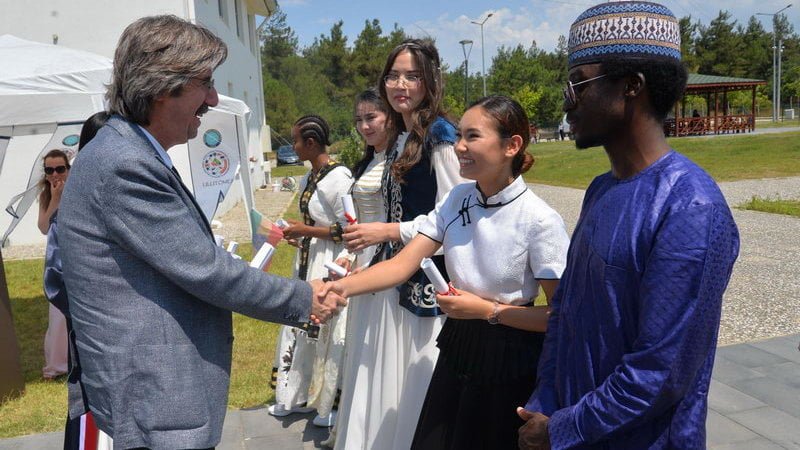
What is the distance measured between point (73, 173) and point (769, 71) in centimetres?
6999

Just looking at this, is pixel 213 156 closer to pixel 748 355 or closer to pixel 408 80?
pixel 408 80

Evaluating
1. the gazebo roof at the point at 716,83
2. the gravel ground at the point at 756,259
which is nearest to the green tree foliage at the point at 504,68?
the gazebo roof at the point at 716,83

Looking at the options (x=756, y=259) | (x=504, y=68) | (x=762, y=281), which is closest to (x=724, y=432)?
(x=762, y=281)

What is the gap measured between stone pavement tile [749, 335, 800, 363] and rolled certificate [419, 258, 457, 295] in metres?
3.96

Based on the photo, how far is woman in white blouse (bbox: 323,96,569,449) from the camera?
213cm

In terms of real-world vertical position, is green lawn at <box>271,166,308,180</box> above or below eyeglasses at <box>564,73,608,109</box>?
below

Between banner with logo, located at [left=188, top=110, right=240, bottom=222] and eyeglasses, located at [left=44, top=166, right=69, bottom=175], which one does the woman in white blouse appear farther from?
banner with logo, located at [left=188, top=110, right=240, bottom=222]

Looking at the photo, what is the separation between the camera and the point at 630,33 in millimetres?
1425

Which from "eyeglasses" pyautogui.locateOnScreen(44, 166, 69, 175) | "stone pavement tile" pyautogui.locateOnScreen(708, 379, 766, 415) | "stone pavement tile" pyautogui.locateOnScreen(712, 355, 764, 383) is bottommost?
"stone pavement tile" pyautogui.locateOnScreen(712, 355, 764, 383)

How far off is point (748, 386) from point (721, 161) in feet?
65.5

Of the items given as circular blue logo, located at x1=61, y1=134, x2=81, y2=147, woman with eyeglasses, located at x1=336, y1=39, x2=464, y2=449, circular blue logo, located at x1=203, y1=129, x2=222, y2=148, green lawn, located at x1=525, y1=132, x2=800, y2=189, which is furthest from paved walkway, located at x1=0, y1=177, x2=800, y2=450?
green lawn, located at x1=525, y1=132, x2=800, y2=189

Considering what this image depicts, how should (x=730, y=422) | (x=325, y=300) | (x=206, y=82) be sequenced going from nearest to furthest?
(x=206, y=82) < (x=325, y=300) < (x=730, y=422)

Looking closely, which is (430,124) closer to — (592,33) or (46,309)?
(592,33)

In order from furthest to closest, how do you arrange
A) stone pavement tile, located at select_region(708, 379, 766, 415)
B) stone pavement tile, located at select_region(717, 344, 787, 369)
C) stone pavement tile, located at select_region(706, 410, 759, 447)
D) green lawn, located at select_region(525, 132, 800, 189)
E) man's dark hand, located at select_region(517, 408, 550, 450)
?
green lawn, located at select_region(525, 132, 800, 189), stone pavement tile, located at select_region(717, 344, 787, 369), stone pavement tile, located at select_region(708, 379, 766, 415), stone pavement tile, located at select_region(706, 410, 759, 447), man's dark hand, located at select_region(517, 408, 550, 450)
